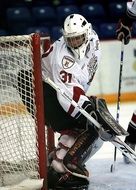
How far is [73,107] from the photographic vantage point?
2.41 metres

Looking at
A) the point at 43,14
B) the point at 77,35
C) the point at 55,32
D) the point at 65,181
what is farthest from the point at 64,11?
the point at 65,181

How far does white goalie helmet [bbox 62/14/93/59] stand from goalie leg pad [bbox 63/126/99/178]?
36 cm

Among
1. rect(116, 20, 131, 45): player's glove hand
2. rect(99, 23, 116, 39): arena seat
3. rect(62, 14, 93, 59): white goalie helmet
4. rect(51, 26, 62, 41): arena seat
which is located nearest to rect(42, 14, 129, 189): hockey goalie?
rect(62, 14, 93, 59): white goalie helmet

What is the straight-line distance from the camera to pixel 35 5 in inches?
249

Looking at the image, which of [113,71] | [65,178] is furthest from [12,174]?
[113,71]

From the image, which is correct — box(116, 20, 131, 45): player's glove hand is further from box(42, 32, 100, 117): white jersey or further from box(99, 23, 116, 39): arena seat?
box(99, 23, 116, 39): arena seat

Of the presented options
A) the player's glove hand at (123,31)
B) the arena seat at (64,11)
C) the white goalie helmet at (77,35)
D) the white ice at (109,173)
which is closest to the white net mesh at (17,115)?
the white goalie helmet at (77,35)

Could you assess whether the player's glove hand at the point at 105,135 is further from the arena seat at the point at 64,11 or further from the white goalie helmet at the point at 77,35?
the arena seat at the point at 64,11

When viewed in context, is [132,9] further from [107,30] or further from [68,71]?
[107,30]

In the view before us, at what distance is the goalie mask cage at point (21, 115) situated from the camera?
2.24 m

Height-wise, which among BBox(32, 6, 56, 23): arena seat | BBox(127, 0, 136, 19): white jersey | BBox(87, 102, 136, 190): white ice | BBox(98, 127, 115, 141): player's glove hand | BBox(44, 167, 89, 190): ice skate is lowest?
BBox(87, 102, 136, 190): white ice

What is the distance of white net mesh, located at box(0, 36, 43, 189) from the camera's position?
230 centimetres

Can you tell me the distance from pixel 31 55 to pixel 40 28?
3.59 meters

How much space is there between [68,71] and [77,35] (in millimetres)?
173
